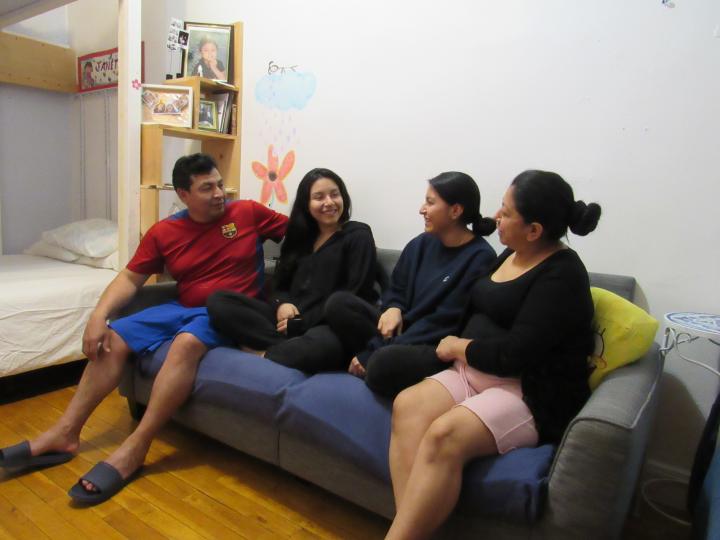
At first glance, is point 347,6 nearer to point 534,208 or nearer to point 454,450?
point 534,208

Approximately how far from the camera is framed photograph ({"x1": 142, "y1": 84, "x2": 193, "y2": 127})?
237 centimetres

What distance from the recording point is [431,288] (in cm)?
156

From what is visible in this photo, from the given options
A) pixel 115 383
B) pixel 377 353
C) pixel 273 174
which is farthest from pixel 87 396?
pixel 273 174

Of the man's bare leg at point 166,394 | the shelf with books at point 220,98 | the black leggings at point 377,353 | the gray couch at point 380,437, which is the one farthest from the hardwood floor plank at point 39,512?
the shelf with books at point 220,98

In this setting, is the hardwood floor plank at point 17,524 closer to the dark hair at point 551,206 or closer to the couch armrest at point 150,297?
the couch armrest at point 150,297

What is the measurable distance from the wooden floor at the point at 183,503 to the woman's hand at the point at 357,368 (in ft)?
1.32

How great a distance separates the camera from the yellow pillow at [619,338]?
1221mm

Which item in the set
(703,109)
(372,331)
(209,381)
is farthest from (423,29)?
(209,381)

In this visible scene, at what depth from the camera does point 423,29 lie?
6.37ft

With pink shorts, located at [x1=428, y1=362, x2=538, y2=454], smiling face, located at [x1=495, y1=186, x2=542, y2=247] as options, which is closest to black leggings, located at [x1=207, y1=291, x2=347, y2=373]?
pink shorts, located at [x1=428, y1=362, x2=538, y2=454]

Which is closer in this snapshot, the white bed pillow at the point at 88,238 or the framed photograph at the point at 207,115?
the framed photograph at the point at 207,115

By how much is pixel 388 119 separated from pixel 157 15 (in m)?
1.66

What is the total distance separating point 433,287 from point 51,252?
2.49 meters

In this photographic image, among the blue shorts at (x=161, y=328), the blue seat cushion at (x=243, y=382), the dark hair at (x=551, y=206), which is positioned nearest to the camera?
the dark hair at (x=551, y=206)
